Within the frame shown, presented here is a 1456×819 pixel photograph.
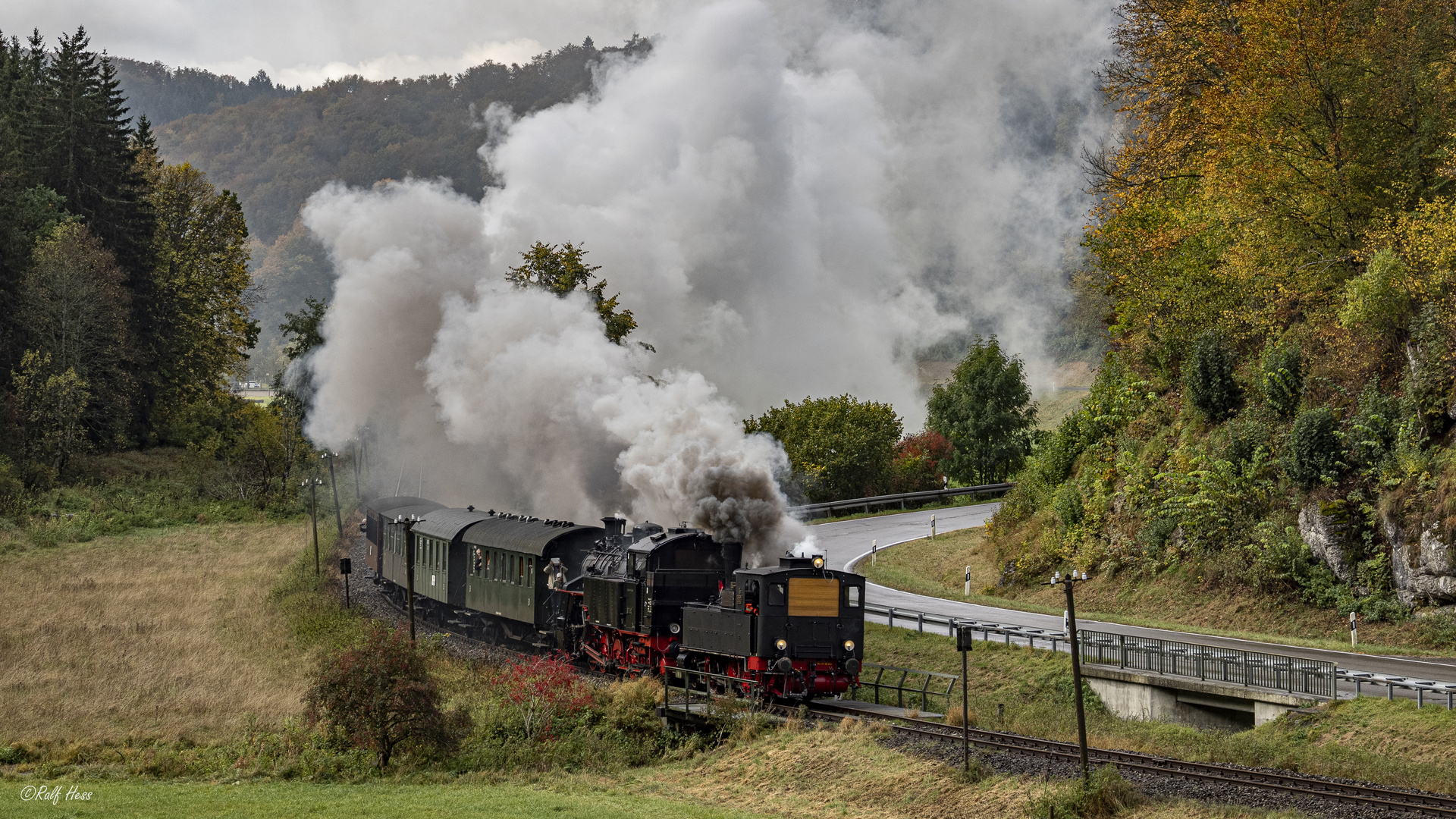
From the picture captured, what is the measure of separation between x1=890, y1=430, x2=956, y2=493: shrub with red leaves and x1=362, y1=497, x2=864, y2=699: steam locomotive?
29.3 meters

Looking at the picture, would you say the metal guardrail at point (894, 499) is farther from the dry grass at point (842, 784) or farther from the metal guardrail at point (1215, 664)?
the dry grass at point (842, 784)

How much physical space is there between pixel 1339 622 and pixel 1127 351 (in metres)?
14.8

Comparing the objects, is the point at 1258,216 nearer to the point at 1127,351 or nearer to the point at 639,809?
the point at 1127,351

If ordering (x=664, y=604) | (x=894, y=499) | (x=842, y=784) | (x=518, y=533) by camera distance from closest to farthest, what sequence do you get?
(x=842, y=784), (x=664, y=604), (x=518, y=533), (x=894, y=499)

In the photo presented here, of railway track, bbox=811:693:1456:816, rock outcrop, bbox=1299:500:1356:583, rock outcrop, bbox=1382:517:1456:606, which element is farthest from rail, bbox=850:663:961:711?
rock outcrop, bbox=1382:517:1456:606

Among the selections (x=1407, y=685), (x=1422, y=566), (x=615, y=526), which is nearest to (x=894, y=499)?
(x=1422, y=566)


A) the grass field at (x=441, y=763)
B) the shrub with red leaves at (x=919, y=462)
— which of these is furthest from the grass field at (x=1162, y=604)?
the shrub with red leaves at (x=919, y=462)

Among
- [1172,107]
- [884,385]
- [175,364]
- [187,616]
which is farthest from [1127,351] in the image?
[175,364]

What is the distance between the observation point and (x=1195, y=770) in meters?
15.8

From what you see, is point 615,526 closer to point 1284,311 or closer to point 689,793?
point 689,793

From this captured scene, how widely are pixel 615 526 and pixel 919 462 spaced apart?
113 feet

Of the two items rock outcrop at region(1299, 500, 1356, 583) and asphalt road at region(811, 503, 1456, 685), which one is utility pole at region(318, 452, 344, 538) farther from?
rock outcrop at region(1299, 500, 1356, 583)

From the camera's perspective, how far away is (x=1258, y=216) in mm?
28391

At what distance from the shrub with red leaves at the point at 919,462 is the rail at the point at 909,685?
30.0 metres
